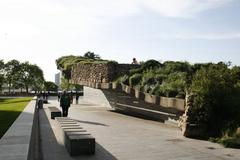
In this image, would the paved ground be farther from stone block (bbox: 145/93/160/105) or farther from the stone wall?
the stone wall

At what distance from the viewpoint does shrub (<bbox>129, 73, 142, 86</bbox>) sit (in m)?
22.5

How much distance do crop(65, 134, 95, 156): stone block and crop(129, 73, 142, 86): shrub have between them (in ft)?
38.8

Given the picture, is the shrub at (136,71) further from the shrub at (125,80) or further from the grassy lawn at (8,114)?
the grassy lawn at (8,114)

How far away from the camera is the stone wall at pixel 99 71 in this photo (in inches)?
1014

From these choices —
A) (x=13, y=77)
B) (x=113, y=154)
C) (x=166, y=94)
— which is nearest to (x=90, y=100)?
(x=166, y=94)

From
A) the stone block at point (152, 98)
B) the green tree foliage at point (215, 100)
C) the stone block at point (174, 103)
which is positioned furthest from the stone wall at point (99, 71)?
the green tree foliage at point (215, 100)

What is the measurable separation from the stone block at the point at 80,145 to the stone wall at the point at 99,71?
14936 mm

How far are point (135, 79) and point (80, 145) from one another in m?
12.4

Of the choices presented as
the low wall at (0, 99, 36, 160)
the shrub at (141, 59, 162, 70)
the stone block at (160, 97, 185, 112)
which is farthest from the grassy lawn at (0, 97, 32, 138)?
the shrub at (141, 59, 162, 70)

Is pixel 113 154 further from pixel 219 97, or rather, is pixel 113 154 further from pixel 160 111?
pixel 160 111

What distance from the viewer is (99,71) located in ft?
92.3

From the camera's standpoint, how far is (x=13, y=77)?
278 feet

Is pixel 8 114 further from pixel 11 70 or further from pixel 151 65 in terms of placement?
pixel 11 70

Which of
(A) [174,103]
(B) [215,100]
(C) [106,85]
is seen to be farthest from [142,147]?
(C) [106,85]
